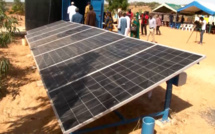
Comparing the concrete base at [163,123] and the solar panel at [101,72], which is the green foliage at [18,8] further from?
the concrete base at [163,123]

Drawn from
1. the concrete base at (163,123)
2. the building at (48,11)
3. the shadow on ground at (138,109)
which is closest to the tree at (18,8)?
the building at (48,11)

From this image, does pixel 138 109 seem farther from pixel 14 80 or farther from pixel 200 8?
pixel 200 8

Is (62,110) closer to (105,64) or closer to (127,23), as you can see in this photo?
(105,64)

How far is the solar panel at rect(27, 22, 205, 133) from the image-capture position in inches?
123

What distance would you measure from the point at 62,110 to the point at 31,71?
747cm

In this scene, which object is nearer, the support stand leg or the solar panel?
the solar panel

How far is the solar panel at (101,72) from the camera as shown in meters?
3.12

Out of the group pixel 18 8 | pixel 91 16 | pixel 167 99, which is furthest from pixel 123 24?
pixel 18 8

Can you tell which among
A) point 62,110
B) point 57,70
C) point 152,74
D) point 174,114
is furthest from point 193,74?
point 62,110

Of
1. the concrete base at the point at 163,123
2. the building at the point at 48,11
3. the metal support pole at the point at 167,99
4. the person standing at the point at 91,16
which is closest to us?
the metal support pole at the point at 167,99

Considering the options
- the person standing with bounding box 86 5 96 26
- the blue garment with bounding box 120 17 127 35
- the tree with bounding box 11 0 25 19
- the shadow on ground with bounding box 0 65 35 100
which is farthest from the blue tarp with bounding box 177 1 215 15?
the tree with bounding box 11 0 25 19

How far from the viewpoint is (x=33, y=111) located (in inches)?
246

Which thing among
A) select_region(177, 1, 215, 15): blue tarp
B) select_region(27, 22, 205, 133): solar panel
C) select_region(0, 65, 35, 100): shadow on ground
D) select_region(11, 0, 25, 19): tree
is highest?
select_region(11, 0, 25, 19): tree

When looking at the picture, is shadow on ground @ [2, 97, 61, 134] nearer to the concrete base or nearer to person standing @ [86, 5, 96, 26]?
the concrete base
